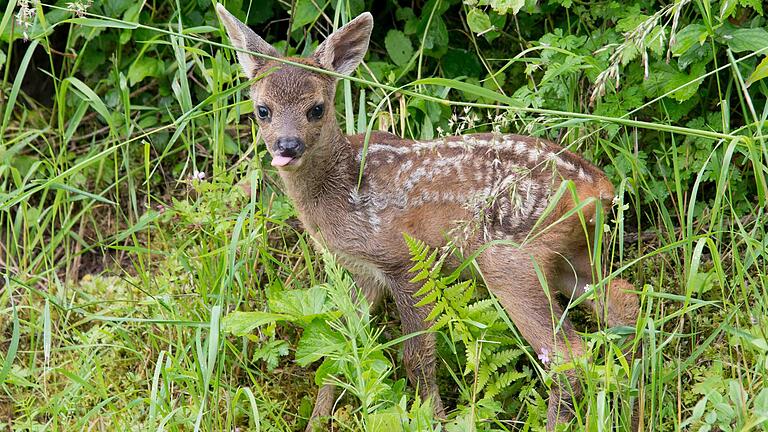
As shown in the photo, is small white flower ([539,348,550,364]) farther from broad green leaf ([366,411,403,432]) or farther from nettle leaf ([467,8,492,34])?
nettle leaf ([467,8,492,34])

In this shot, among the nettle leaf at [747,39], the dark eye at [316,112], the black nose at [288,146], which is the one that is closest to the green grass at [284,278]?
the nettle leaf at [747,39]

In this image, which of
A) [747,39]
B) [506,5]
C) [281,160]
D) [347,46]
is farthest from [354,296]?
[747,39]

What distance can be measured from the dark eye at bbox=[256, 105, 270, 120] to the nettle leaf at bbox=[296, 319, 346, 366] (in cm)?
92

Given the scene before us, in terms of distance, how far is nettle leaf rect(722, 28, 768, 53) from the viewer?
14.7 ft

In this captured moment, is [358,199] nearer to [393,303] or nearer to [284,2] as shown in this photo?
[393,303]

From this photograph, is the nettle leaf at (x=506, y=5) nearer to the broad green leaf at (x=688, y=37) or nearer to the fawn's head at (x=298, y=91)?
the fawn's head at (x=298, y=91)

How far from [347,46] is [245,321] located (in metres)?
1.32

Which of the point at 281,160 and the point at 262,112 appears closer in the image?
the point at 281,160

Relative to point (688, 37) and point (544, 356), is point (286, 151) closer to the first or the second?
point (544, 356)

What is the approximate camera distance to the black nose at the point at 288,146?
4457 millimetres

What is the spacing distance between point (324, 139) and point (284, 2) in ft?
4.46

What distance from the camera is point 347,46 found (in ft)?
15.8

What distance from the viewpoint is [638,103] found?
16.1 ft

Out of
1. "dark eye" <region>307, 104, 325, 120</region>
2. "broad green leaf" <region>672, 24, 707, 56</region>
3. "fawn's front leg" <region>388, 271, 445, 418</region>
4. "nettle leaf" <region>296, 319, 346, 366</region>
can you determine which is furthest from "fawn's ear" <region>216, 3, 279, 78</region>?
"broad green leaf" <region>672, 24, 707, 56</region>
